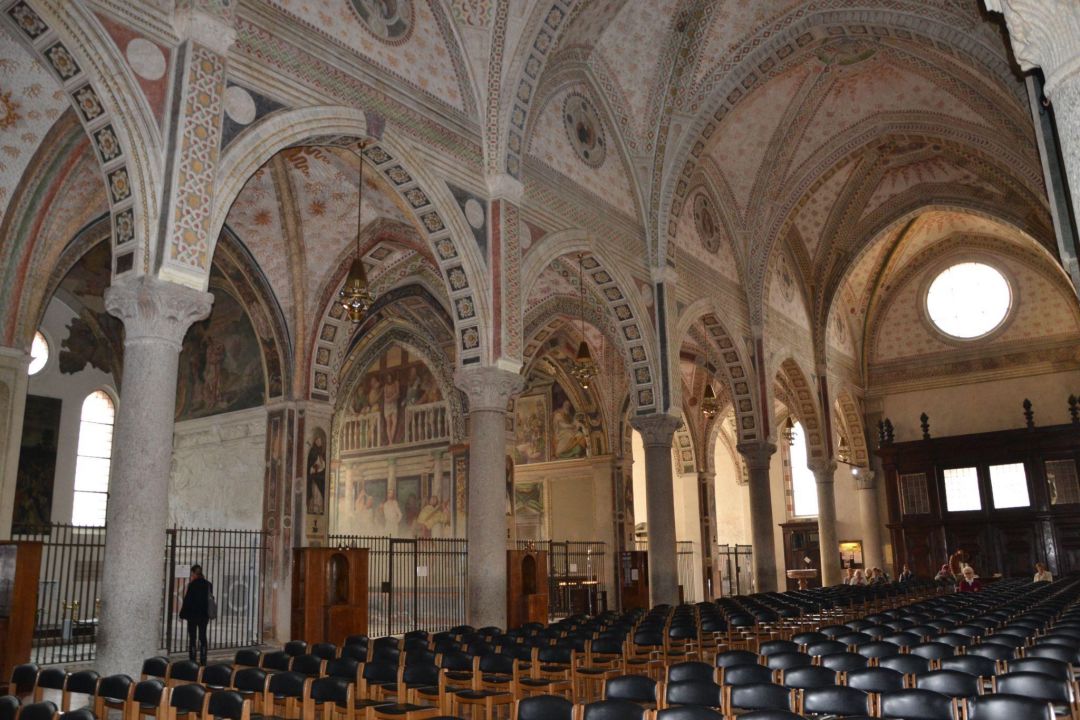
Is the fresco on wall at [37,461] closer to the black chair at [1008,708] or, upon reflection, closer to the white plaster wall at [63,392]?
the white plaster wall at [63,392]

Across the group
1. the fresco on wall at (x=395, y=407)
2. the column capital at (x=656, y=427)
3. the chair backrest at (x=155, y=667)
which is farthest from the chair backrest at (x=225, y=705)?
the fresco on wall at (x=395, y=407)

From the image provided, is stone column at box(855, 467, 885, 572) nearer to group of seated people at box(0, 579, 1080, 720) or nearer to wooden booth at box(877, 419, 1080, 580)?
wooden booth at box(877, 419, 1080, 580)

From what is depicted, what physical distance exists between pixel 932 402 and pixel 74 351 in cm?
2715

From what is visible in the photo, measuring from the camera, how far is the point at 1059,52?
15.3ft

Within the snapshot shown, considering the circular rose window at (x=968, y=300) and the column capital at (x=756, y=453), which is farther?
the circular rose window at (x=968, y=300)

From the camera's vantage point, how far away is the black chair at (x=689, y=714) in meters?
5.28

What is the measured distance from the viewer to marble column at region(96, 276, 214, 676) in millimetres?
8609

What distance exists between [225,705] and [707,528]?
82.8ft

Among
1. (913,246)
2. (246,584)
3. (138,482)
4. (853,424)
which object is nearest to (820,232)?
(913,246)

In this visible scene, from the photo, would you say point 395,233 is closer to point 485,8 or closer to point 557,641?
point 485,8

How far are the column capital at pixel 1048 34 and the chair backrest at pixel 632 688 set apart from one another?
4.62m

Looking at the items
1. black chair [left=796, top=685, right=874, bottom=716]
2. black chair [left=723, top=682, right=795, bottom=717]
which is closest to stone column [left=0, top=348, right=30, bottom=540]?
black chair [left=723, top=682, right=795, bottom=717]

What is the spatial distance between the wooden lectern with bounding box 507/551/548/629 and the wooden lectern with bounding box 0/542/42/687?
24.6ft

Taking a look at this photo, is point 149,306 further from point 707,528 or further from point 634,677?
point 707,528
